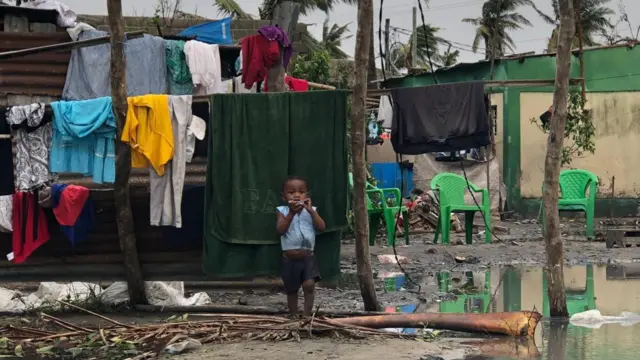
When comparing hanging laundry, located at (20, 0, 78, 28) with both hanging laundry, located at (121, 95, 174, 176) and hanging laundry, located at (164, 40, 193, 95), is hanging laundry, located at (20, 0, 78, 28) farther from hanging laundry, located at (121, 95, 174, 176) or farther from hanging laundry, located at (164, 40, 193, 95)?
hanging laundry, located at (121, 95, 174, 176)

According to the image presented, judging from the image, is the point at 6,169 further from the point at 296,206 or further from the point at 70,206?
the point at 296,206

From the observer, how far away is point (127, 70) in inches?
414

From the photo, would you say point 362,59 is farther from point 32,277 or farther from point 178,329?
point 32,277

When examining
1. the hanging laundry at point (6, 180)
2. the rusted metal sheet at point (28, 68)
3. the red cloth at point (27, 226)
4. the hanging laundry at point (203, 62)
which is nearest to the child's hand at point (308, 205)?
the red cloth at point (27, 226)

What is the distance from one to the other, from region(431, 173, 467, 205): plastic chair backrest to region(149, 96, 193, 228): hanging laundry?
22.1ft

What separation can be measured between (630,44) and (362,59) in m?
13.1

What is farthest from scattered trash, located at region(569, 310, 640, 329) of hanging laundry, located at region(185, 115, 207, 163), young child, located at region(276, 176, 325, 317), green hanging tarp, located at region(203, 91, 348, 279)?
hanging laundry, located at region(185, 115, 207, 163)

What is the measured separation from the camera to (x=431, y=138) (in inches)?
351

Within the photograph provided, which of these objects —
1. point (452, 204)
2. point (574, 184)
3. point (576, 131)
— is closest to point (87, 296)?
point (452, 204)

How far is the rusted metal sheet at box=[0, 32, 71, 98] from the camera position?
1059cm

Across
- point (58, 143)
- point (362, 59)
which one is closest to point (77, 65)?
point (58, 143)

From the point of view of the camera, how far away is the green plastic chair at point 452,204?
14.0m

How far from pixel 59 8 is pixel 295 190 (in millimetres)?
4936

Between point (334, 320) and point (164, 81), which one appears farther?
point (164, 81)
